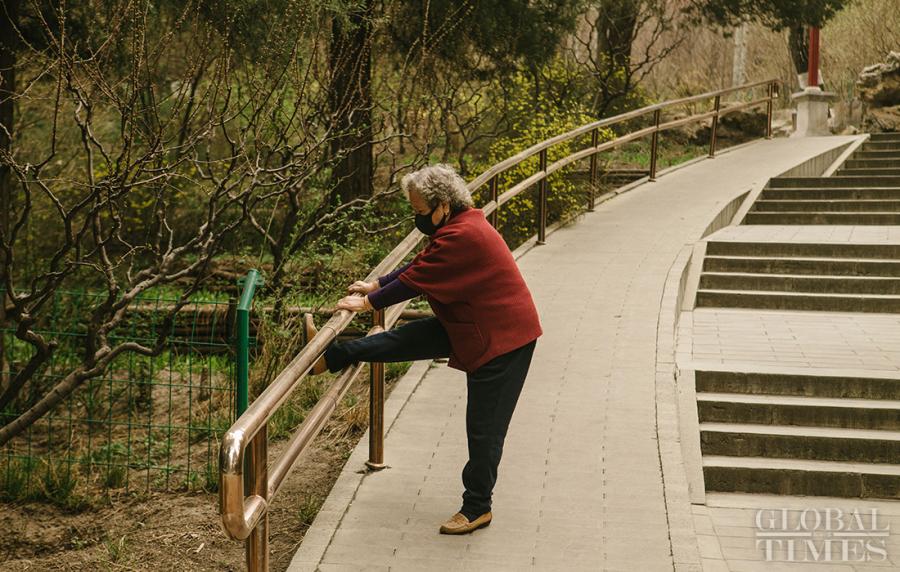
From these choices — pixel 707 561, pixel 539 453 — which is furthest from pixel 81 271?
pixel 707 561

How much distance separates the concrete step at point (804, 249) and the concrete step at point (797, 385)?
12.6ft

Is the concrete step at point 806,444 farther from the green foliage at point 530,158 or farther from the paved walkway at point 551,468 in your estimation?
the green foliage at point 530,158

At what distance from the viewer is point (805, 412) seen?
271 inches

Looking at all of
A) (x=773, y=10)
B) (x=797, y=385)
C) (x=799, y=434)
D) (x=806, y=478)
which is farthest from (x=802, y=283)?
(x=773, y=10)

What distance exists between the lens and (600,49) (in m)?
19.7

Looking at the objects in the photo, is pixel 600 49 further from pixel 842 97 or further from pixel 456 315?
pixel 456 315

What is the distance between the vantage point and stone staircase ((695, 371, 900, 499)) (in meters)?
6.20

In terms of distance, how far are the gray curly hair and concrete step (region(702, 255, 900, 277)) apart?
6.42m

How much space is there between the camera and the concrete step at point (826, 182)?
14805 millimetres

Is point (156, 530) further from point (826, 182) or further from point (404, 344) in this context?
point (826, 182)

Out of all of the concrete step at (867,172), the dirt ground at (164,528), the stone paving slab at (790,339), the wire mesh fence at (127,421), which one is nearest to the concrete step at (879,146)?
the concrete step at (867,172)

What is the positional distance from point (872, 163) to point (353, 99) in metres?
10.1

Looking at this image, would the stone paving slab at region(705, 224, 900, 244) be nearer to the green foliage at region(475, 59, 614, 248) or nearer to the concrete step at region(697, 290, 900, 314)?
the concrete step at region(697, 290, 900, 314)

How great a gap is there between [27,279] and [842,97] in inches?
911
